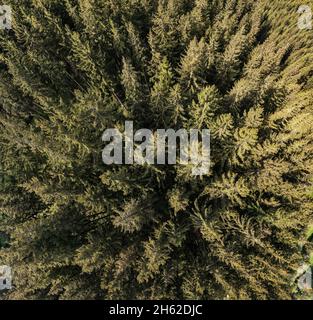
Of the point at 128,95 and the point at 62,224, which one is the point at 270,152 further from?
the point at 62,224

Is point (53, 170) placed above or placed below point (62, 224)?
above
